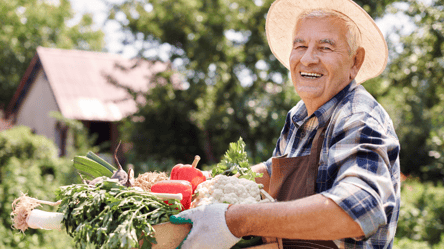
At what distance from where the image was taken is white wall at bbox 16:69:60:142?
69.2 feet

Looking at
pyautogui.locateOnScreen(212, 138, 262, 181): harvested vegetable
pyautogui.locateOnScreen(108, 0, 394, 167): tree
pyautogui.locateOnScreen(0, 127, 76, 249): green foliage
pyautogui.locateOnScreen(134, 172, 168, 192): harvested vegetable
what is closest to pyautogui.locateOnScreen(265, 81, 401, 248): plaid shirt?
pyautogui.locateOnScreen(212, 138, 262, 181): harvested vegetable

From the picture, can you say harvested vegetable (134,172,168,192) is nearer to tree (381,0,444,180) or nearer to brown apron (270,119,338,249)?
brown apron (270,119,338,249)

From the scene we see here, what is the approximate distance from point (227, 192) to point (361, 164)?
2.23 ft

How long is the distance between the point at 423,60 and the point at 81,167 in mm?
7635

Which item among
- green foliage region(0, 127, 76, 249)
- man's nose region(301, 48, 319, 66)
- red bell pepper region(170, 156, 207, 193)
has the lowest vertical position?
green foliage region(0, 127, 76, 249)

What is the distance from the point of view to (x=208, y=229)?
4.98 feet

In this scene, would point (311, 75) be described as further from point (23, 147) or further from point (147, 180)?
point (23, 147)

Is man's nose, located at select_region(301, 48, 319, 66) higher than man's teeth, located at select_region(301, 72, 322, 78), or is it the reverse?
man's nose, located at select_region(301, 48, 319, 66)

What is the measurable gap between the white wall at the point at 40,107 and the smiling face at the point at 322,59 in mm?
20318

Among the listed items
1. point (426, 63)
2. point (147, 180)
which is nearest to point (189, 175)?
point (147, 180)

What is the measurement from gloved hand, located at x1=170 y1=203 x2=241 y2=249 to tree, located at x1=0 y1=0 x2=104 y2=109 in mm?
32170

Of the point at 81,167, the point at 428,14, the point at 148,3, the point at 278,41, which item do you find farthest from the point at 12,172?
the point at 428,14

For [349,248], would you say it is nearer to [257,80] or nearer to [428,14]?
[428,14]

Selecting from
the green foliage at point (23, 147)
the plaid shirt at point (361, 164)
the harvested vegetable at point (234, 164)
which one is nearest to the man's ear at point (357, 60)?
the plaid shirt at point (361, 164)
